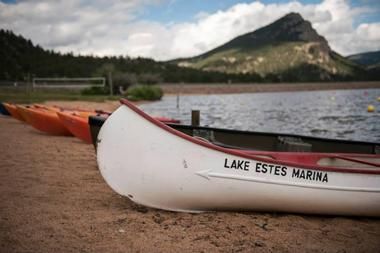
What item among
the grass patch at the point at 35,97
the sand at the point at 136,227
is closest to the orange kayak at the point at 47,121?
the sand at the point at 136,227

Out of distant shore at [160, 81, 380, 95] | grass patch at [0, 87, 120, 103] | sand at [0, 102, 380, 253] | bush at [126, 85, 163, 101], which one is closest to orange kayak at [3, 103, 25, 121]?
grass patch at [0, 87, 120, 103]

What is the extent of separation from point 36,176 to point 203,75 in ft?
389

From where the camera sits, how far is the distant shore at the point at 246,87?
85.2 m

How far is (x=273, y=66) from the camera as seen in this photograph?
179 meters

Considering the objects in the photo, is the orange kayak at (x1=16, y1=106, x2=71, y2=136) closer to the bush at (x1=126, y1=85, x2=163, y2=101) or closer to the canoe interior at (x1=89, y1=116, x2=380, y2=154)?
the canoe interior at (x1=89, y1=116, x2=380, y2=154)

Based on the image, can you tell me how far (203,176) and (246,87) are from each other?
106 metres

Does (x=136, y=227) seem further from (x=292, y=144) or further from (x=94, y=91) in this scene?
(x=94, y=91)

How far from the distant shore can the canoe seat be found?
6423 cm

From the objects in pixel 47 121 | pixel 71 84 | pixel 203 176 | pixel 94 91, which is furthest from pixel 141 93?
pixel 203 176

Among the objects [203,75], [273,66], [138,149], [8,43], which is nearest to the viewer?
[138,149]

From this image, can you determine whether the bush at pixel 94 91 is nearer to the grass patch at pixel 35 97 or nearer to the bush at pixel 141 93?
the grass patch at pixel 35 97

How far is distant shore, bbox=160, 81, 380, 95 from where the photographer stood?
279 feet

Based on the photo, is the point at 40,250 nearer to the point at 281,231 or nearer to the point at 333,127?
the point at 281,231

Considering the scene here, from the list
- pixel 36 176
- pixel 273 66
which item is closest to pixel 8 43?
pixel 36 176
